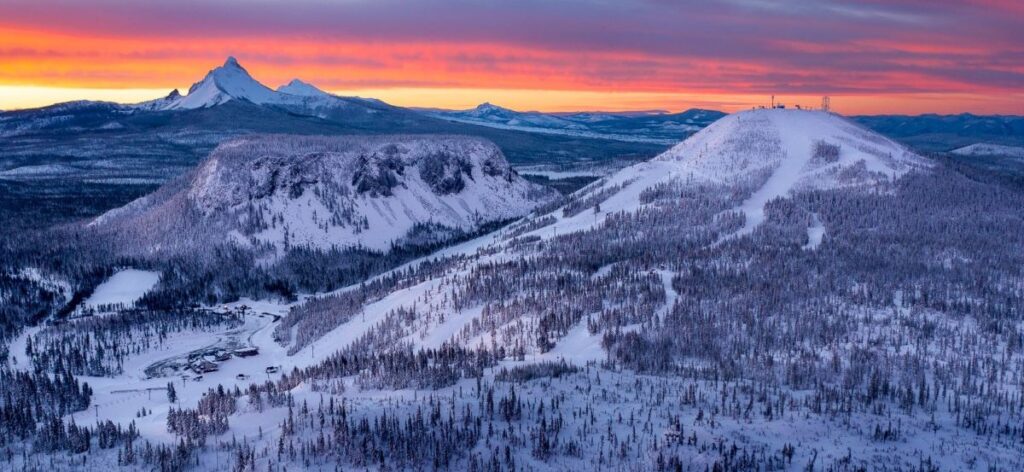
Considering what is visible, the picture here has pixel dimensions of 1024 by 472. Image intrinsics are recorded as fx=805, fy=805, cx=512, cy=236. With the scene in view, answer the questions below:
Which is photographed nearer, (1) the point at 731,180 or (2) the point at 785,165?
(1) the point at 731,180

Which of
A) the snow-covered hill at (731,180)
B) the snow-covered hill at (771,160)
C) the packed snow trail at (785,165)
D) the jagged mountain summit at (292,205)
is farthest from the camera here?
the jagged mountain summit at (292,205)

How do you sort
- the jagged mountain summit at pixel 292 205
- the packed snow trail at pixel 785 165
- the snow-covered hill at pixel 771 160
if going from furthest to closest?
the jagged mountain summit at pixel 292 205, the snow-covered hill at pixel 771 160, the packed snow trail at pixel 785 165

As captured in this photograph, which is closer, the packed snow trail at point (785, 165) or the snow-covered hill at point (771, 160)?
the packed snow trail at point (785, 165)

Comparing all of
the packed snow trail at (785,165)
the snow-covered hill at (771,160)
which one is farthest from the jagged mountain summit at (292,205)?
the packed snow trail at (785,165)

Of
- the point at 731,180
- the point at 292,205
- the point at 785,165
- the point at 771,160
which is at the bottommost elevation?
the point at 292,205

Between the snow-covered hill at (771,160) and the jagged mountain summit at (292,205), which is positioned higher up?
the snow-covered hill at (771,160)

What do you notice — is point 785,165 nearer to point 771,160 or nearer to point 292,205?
point 771,160

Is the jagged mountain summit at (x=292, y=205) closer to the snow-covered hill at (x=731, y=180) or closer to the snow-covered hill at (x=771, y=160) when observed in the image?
the snow-covered hill at (x=731, y=180)

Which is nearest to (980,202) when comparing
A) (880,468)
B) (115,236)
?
(880,468)

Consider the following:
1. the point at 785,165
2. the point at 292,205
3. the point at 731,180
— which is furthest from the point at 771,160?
the point at 292,205

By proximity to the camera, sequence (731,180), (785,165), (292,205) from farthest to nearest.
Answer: (292,205)
(785,165)
(731,180)
